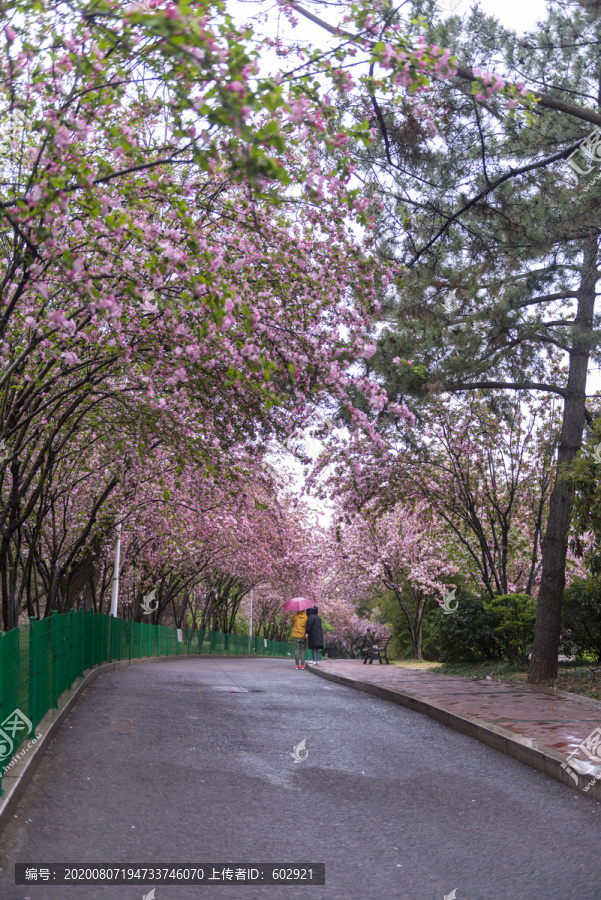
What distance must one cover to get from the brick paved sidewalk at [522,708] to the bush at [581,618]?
278cm

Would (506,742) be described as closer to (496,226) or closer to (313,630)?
(496,226)

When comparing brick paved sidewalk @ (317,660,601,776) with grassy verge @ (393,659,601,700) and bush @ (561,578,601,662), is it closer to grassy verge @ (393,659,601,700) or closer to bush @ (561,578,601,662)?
grassy verge @ (393,659,601,700)

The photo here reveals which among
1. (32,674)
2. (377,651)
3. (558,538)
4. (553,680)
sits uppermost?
(558,538)

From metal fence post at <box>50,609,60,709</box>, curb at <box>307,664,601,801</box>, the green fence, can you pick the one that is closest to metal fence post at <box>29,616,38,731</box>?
the green fence

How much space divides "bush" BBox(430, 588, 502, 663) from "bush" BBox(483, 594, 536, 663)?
1.57 feet

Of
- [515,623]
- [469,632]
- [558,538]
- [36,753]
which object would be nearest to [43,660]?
[36,753]

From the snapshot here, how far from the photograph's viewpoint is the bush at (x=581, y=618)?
17.8 metres

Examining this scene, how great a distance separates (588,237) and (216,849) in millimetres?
8735

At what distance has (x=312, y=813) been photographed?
594 cm

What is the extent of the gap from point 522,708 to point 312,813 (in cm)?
608

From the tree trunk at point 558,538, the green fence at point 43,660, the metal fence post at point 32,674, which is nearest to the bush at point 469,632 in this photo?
the tree trunk at point 558,538

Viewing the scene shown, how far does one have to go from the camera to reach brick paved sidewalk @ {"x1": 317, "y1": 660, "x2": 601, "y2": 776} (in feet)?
27.3

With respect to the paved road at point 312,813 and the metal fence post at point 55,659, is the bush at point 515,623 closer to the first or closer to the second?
the paved road at point 312,813

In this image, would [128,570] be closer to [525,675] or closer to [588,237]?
[525,675]
